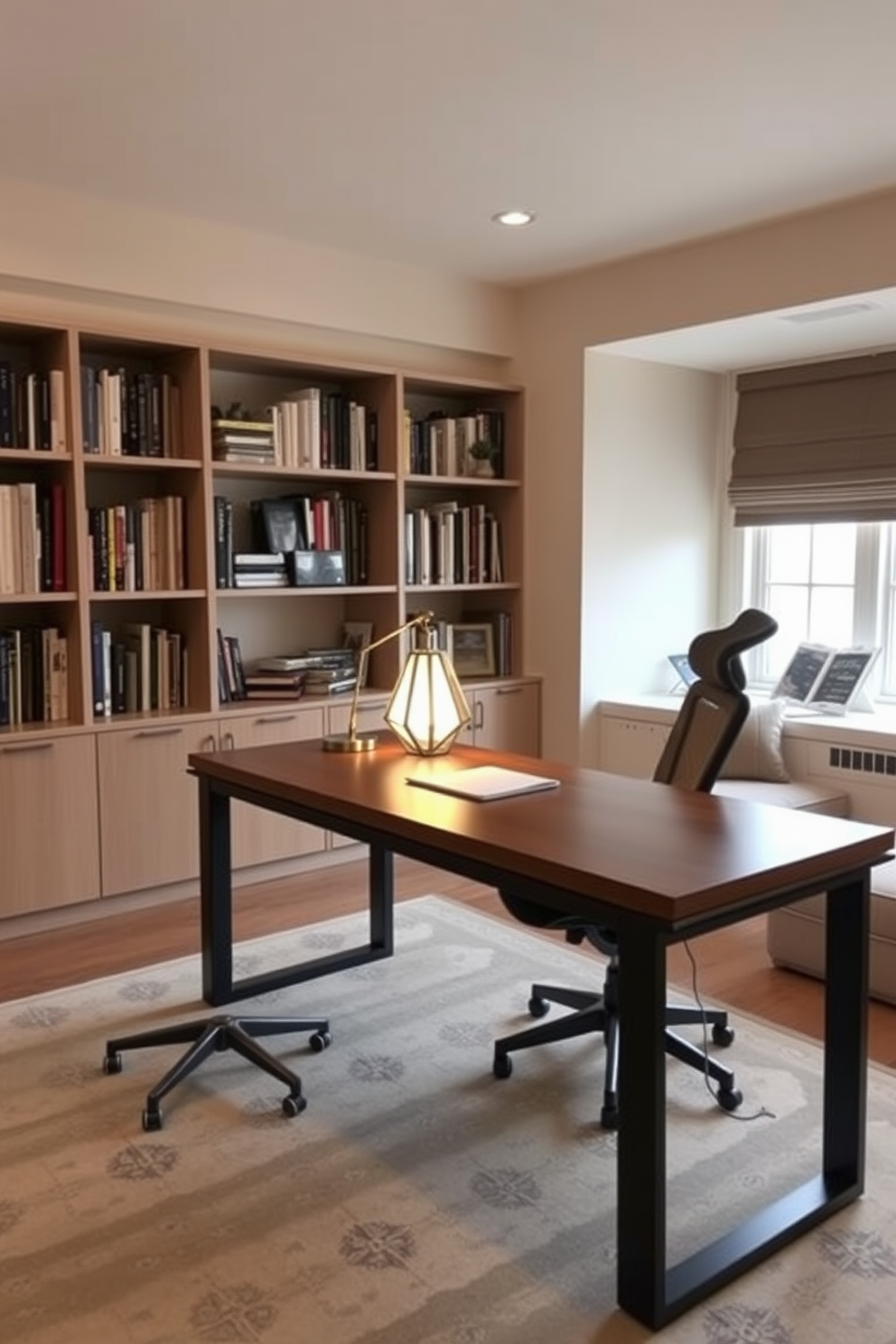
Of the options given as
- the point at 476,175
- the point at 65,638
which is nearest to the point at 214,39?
the point at 476,175

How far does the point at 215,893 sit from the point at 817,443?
11.0 ft

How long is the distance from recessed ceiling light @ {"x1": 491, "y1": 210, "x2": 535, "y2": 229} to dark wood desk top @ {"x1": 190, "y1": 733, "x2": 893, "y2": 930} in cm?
214

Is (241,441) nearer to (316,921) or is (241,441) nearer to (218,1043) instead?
(316,921)

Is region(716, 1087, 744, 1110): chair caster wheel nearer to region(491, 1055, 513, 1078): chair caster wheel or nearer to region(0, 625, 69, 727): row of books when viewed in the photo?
region(491, 1055, 513, 1078): chair caster wheel

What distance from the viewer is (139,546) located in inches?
158

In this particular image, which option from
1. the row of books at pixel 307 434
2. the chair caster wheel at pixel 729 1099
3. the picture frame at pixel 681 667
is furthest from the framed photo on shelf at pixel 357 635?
the chair caster wheel at pixel 729 1099

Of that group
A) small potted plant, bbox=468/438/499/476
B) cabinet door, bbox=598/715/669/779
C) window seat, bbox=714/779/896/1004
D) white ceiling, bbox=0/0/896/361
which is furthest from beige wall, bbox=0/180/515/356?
window seat, bbox=714/779/896/1004

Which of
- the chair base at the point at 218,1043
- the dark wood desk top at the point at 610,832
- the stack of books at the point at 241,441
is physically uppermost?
the stack of books at the point at 241,441

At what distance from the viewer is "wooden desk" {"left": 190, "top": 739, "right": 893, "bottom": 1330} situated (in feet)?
5.90

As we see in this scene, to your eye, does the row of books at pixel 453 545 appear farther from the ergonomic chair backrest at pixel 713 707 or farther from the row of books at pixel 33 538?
the ergonomic chair backrest at pixel 713 707

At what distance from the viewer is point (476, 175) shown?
354 cm

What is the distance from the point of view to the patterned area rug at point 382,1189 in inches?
73.7

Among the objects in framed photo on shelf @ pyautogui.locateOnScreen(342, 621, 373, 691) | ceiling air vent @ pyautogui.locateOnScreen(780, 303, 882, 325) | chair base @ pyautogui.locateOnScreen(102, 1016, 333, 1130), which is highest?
ceiling air vent @ pyautogui.locateOnScreen(780, 303, 882, 325)

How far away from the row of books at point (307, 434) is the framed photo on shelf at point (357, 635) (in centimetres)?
68
